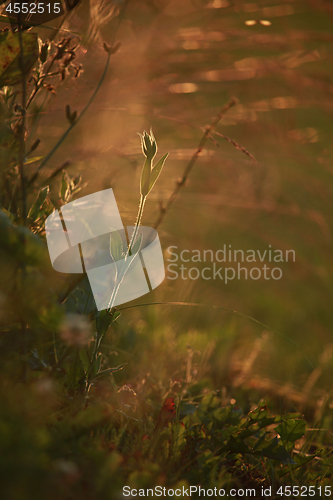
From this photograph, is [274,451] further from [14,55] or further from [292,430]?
[14,55]

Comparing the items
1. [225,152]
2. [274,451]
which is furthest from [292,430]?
[225,152]

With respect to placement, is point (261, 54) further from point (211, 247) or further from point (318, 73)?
point (211, 247)

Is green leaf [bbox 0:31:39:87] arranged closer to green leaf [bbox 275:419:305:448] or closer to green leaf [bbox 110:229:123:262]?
green leaf [bbox 110:229:123:262]

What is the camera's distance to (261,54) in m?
1.61

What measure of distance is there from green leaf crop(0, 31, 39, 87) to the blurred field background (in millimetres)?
194

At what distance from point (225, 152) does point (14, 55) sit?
882mm

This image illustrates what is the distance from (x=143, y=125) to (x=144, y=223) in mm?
494

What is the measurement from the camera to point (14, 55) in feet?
2.12

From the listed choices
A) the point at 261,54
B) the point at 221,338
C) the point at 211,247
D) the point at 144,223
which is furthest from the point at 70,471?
the point at 261,54

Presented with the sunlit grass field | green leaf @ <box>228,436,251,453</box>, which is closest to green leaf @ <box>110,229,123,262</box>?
the sunlit grass field

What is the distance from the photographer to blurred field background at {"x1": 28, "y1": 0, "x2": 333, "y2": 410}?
106 centimetres

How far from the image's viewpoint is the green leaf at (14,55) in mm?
643

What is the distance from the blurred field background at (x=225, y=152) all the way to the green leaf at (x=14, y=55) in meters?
0.19

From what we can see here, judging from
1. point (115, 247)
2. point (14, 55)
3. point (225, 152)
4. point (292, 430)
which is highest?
point (14, 55)
